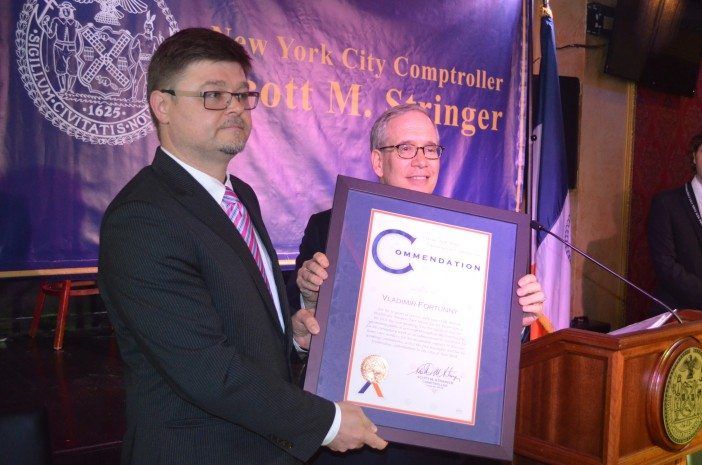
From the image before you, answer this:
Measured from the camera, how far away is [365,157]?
3574mm

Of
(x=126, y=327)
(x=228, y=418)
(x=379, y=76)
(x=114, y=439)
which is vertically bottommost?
(x=114, y=439)

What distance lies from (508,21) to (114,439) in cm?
323

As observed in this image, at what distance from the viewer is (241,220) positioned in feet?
4.85

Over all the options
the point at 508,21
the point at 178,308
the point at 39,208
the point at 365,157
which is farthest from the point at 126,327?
the point at 508,21

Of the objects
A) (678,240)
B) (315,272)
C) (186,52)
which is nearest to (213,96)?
(186,52)

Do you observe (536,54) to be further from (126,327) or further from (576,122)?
(126,327)

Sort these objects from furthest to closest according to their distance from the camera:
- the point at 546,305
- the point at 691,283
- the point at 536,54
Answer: the point at 536,54 → the point at 546,305 → the point at 691,283

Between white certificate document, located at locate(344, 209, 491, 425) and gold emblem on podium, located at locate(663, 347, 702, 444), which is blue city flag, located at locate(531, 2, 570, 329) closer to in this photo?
gold emblem on podium, located at locate(663, 347, 702, 444)

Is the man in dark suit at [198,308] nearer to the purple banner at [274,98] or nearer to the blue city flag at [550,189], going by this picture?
the purple banner at [274,98]

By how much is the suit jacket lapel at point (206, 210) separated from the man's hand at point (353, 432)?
0.23m

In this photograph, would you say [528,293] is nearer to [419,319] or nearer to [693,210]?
[419,319]

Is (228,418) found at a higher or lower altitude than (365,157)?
lower

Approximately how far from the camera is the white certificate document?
141cm

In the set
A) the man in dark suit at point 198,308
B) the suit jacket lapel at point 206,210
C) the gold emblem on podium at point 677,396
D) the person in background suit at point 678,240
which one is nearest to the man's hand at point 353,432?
the man in dark suit at point 198,308
